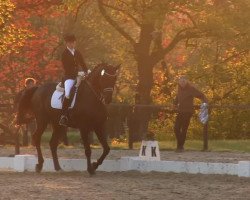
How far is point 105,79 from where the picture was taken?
14.6m

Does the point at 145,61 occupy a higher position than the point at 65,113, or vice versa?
the point at 145,61

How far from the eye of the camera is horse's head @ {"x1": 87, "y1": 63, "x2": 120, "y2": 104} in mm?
14552

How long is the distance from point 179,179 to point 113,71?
2.43m

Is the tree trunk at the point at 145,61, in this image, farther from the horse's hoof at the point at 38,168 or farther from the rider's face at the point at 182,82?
the horse's hoof at the point at 38,168

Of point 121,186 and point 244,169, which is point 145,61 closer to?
point 244,169

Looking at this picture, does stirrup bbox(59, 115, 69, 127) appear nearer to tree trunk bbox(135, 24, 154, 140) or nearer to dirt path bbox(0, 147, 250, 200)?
dirt path bbox(0, 147, 250, 200)

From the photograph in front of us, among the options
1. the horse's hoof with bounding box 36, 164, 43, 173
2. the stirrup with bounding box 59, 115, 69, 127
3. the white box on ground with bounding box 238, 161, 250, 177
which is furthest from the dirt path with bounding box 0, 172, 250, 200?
the stirrup with bounding box 59, 115, 69, 127

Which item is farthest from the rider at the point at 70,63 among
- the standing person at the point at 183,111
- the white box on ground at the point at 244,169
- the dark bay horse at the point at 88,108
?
the standing person at the point at 183,111

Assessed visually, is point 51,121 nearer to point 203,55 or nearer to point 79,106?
point 79,106

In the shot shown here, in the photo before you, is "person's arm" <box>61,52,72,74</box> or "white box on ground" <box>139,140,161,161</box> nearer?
"person's arm" <box>61,52,72,74</box>

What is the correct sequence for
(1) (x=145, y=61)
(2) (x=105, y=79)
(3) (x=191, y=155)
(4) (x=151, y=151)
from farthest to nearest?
(1) (x=145, y=61) < (3) (x=191, y=155) < (4) (x=151, y=151) < (2) (x=105, y=79)

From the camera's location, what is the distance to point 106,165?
15.7 m

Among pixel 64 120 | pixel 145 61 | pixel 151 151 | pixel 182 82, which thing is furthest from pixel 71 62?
pixel 145 61

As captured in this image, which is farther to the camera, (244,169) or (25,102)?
(25,102)
